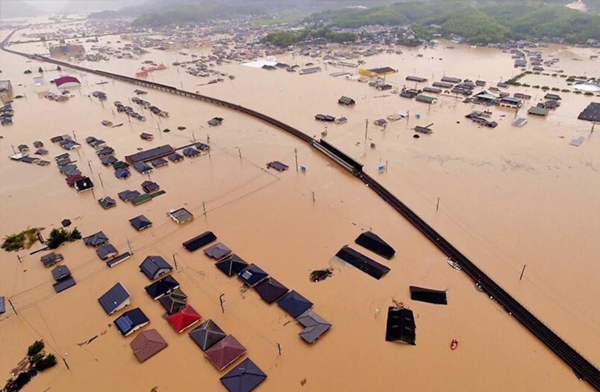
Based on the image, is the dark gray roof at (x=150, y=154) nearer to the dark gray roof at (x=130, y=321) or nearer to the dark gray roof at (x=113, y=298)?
the dark gray roof at (x=113, y=298)

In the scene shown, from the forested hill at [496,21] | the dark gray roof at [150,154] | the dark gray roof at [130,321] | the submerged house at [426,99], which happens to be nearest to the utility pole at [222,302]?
the dark gray roof at [130,321]

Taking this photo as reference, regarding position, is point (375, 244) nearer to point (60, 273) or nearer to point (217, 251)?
point (217, 251)

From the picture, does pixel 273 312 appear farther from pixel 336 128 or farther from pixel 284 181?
pixel 336 128

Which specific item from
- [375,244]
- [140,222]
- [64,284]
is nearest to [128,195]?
[140,222]

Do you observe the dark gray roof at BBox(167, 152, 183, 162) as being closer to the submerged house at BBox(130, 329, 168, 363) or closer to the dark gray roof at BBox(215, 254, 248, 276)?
the dark gray roof at BBox(215, 254, 248, 276)

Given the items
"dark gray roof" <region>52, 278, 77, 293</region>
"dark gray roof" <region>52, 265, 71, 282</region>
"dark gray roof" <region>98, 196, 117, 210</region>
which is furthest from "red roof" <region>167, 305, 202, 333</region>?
"dark gray roof" <region>98, 196, 117, 210</region>
